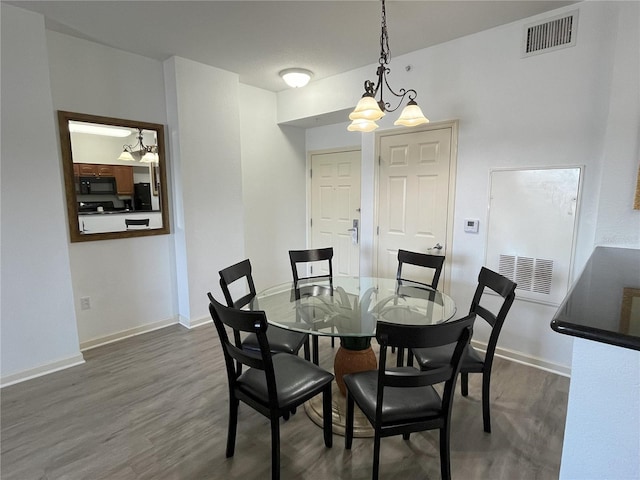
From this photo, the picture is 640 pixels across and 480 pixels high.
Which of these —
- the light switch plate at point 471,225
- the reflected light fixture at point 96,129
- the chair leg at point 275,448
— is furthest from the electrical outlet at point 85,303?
the light switch plate at point 471,225

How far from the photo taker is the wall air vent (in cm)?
263

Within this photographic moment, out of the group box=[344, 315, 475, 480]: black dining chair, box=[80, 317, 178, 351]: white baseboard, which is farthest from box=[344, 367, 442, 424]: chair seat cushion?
Result: box=[80, 317, 178, 351]: white baseboard

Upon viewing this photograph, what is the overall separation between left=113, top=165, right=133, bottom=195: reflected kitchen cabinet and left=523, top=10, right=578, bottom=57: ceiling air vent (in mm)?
3566

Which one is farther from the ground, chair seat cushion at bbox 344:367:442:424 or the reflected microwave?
the reflected microwave

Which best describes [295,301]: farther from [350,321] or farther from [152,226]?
[152,226]

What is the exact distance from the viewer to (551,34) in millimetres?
2453

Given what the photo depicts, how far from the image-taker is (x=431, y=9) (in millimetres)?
2420

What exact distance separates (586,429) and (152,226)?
360 cm

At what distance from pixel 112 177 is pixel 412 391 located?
3104 millimetres

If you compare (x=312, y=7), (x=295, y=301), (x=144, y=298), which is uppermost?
(x=312, y=7)

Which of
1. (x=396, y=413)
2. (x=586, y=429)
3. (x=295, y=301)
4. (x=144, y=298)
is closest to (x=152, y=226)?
(x=144, y=298)

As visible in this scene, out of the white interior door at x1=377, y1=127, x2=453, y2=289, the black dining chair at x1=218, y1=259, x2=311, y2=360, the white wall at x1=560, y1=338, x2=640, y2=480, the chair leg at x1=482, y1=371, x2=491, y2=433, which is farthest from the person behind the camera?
the white interior door at x1=377, y1=127, x2=453, y2=289

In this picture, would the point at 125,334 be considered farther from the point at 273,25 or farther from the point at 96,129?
the point at 273,25

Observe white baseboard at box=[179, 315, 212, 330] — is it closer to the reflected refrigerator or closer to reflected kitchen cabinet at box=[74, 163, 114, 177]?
the reflected refrigerator
